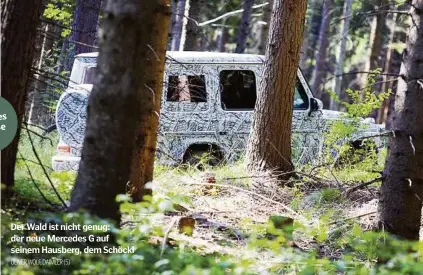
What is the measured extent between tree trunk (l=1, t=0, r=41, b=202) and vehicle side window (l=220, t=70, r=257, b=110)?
18.3 feet

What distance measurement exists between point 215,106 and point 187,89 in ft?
1.71

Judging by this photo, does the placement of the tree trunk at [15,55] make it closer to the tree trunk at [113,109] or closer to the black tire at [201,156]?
the tree trunk at [113,109]

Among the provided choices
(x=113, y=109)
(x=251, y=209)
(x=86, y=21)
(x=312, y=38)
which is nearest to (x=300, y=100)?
(x=251, y=209)

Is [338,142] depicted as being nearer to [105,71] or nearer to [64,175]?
[64,175]

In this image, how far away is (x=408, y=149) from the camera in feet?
20.5

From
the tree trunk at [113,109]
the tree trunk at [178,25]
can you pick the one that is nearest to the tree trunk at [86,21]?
the tree trunk at [178,25]

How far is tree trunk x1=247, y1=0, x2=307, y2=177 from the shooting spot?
9938 mm

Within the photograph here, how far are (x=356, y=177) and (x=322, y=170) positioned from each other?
0.51 metres

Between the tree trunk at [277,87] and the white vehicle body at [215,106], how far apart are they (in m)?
1.09

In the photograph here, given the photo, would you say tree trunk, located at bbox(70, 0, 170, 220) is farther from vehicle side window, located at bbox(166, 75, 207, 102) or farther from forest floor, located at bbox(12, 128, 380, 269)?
vehicle side window, located at bbox(166, 75, 207, 102)

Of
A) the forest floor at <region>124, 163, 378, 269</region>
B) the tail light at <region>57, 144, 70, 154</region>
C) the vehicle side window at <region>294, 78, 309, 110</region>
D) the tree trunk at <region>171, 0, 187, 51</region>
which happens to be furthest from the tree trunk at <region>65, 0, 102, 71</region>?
the tree trunk at <region>171, 0, 187, 51</region>

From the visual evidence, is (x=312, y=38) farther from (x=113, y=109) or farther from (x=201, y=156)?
(x=113, y=109)

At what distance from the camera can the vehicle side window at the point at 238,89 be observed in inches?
444

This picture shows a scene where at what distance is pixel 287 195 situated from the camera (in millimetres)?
9406
